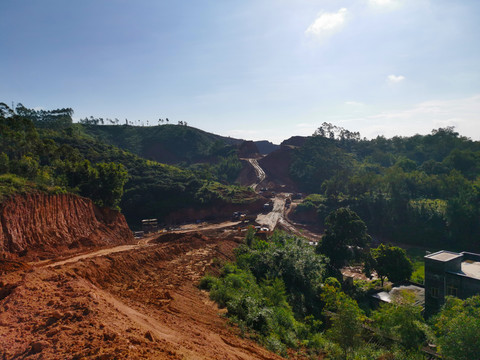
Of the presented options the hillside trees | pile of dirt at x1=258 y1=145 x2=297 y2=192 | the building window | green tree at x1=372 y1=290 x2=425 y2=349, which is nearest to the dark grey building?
the building window

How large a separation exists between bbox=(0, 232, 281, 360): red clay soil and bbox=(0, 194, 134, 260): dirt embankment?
7199mm

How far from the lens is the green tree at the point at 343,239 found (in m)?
30.7

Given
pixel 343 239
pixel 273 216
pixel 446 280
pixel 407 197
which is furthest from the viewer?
pixel 273 216

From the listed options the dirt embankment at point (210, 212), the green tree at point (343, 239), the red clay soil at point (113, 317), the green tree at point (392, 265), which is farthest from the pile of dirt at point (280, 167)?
the red clay soil at point (113, 317)

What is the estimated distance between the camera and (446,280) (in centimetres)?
2122

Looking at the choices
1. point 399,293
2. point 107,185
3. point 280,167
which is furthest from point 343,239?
point 280,167

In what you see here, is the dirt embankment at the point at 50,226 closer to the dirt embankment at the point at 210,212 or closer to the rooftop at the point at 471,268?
the dirt embankment at the point at 210,212

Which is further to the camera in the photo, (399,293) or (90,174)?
(90,174)

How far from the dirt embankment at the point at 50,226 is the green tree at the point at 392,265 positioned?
26544mm

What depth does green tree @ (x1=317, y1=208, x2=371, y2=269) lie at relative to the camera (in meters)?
30.7

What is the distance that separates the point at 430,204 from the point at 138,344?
187 feet

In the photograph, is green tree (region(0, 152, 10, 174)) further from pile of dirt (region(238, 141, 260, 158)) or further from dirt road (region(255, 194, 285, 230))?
pile of dirt (region(238, 141, 260, 158))

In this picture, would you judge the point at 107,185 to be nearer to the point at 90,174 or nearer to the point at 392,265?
the point at 90,174

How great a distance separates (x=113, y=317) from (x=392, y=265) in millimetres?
27919
